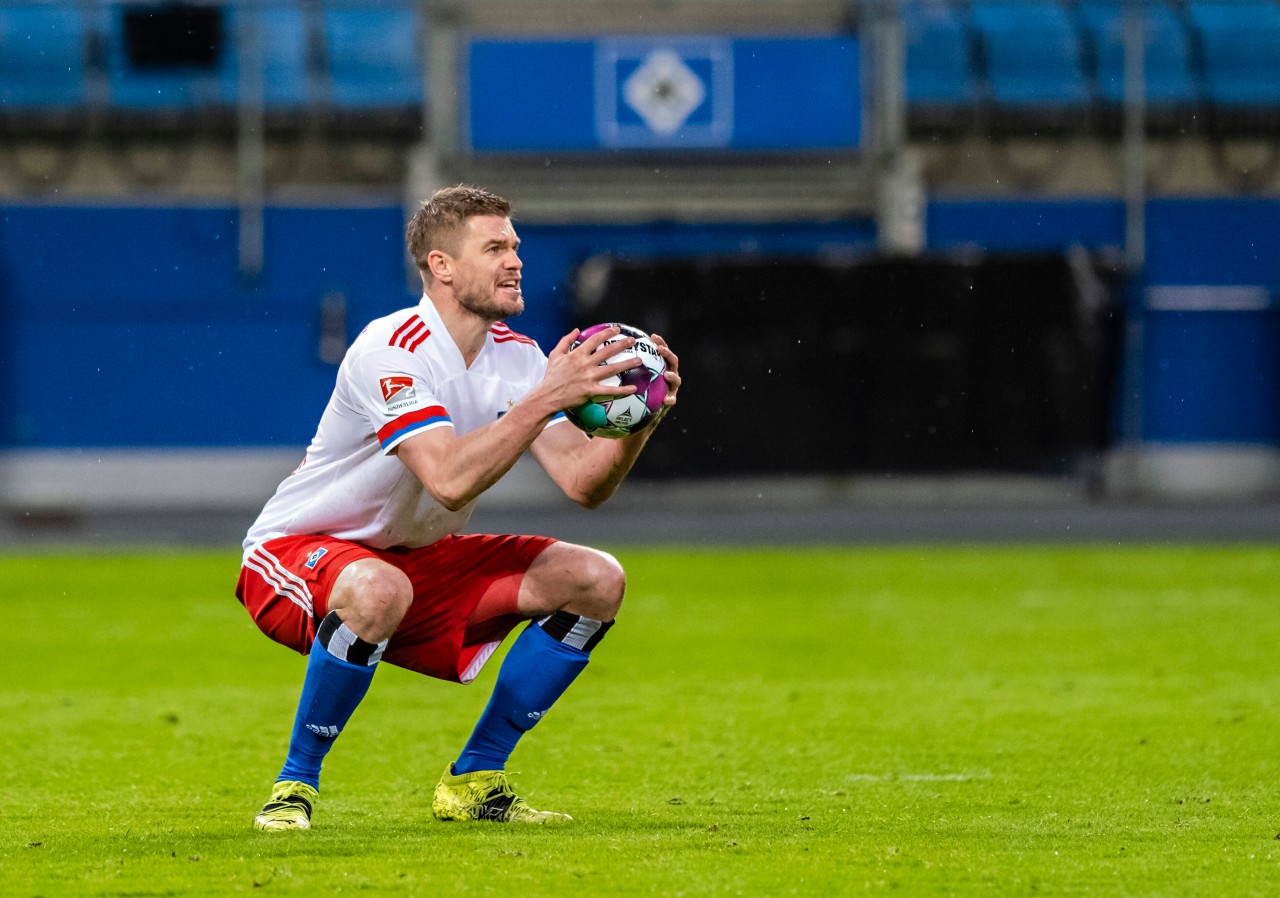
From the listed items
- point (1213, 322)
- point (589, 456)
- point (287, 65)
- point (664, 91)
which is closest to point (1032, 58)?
point (1213, 322)

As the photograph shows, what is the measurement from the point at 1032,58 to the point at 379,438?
828 inches

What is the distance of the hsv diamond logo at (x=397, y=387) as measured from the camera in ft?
18.0

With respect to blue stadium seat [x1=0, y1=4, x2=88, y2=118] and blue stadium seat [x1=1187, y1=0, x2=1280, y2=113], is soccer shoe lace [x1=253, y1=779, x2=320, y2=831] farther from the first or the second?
blue stadium seat [x1=1187, y1=0, x2=1280, y2=113]

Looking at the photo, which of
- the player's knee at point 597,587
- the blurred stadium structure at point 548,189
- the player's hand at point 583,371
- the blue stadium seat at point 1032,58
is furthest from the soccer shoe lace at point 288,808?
the blue stadium seat at point 1032,58

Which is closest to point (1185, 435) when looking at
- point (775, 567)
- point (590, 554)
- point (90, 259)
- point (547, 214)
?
point (547, 214)

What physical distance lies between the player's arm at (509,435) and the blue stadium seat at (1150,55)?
20.6 m

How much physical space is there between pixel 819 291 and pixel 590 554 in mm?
16921

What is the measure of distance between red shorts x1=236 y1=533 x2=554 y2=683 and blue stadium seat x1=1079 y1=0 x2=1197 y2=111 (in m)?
20.2

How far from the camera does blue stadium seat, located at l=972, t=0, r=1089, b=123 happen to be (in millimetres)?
24953

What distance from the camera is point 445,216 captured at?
5.68m

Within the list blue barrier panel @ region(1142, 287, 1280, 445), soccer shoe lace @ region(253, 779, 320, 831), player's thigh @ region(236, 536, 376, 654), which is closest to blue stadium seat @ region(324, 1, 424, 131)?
blue barrier panel @ region(1142, 287, 1280, 445)

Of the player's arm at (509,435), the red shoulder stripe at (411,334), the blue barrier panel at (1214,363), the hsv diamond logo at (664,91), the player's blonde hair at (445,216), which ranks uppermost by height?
the hsv diamond logo at (664,91)

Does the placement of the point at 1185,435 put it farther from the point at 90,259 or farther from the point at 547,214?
the point at 90,259

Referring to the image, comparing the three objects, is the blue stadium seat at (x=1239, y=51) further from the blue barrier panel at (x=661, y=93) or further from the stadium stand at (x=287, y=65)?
the stadium stand at (x=287, y=65)
